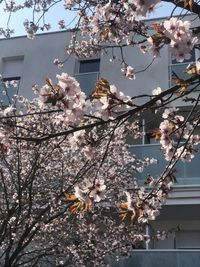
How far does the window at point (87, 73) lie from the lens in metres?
14.9

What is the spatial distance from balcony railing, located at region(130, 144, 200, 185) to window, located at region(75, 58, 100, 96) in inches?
143

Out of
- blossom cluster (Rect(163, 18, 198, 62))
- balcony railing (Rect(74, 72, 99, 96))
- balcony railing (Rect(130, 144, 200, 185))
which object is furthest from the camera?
balcony railing (Rect(74, 72, 99, 96))

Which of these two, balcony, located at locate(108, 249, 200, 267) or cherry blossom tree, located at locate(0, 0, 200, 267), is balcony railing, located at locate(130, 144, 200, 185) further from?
balcony, located at locate(108, 249, 200, 267)

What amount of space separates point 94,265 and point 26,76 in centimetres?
787

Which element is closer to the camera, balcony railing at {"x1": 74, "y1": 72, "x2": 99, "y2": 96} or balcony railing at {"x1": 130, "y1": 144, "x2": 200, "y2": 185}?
balcony railing at {"x1": 130, "y1": 144, "x2": 200, "y2": 185}

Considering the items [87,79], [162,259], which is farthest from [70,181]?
[87,79]

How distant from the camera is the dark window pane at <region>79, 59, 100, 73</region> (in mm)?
15844

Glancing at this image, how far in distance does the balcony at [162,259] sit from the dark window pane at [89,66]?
720 cm

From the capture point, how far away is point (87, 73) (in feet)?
49.7

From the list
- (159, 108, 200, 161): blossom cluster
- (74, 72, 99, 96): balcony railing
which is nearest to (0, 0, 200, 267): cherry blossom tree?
(159, 108, 200, 161): blossom cluster

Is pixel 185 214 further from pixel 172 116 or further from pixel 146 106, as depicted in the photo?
pixel 146 106

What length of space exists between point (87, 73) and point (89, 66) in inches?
35.6

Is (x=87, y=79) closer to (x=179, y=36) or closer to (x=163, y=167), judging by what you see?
(x=163, y=167)

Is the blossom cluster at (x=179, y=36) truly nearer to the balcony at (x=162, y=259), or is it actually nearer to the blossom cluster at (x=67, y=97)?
the blossom cluster at (x=67, y=97)
